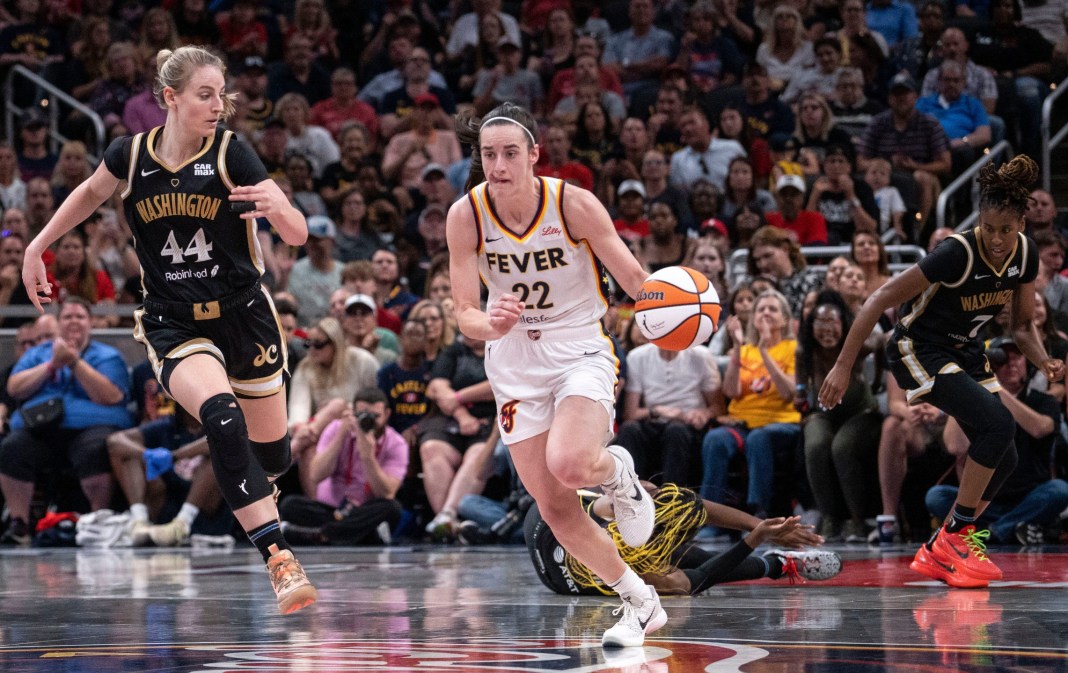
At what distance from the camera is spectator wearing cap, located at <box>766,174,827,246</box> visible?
12312 mm

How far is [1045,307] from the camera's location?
9.57 meters

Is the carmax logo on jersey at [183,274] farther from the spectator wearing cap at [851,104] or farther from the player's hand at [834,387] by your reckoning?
the spectator wearing cap at [851,104]

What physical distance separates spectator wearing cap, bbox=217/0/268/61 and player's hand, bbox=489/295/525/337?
1221 centimetres

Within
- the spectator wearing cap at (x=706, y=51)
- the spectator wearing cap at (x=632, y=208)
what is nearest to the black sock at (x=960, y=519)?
the spectator wearing cap at (x=632, y=208)

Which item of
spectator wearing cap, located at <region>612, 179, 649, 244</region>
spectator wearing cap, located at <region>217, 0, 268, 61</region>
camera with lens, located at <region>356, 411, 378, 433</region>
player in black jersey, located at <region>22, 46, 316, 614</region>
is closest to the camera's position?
player in black jersey, located at <region>22, 46, 316, 614</region>

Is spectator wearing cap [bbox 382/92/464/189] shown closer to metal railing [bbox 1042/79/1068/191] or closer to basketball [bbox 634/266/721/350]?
metal railing [bbox 1042/79/1068/191]

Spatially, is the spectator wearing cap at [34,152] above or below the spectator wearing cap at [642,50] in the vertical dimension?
below

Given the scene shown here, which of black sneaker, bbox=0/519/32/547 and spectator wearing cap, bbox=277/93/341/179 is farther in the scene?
spectator wearing cap, bbox=277/93/341/179

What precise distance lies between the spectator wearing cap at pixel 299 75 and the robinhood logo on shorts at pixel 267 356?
10.3m

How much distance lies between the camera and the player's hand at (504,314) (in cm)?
489

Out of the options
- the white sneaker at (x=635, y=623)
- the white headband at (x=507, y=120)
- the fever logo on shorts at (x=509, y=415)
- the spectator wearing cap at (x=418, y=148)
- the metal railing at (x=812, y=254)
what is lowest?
the white sneaker at (x=635, y=623)

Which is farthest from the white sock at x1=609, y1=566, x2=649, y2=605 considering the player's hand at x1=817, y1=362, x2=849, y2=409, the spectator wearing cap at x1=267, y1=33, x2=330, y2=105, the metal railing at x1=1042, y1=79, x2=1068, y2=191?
the spectator wearing cap at x1=267, y1=33, x2=330, y2=105

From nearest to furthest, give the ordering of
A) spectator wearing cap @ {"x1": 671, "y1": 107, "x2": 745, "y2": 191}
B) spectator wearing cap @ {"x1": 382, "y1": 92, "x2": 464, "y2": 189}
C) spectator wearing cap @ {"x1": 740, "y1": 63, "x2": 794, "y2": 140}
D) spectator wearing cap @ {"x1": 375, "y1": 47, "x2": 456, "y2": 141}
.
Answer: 1. spectator wearing cap @ {"x1": 671, "y1": 107, "x2": 745, "y2": 191}
2. spectator wearing cap @ {"x1": 740, "y1": 63, "x2": 794, "y2": 140}
3. spectator wearing cap @ {"x1": 382, "y1": 92, "x2": 464, "y2": 189}
4. spectator wearing cap @ {"x1": 375, "y1": 47, "x2": 456, "y2": 141}

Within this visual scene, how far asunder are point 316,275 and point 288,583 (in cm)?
752
